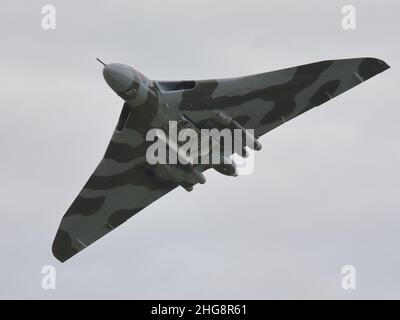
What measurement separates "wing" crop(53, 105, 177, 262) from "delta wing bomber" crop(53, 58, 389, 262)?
0.09m

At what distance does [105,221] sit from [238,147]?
34.1ft

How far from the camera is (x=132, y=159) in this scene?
56.7 m

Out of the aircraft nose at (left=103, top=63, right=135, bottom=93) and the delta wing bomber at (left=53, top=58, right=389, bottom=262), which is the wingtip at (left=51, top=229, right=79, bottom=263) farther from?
the aircraft nose at (left=103, top=63, right=135, bottom=93)

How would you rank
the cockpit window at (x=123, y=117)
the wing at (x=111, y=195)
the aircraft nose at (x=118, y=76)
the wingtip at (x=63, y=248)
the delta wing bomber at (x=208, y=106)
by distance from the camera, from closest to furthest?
the aircraft nose at (x=118, y=76)
the delta wing bomber at (x=208, y=106)
the cockpit window at (x=123, y=117)
the wing at (x=111, y=195)
the wingtip at (x=63, y=248)

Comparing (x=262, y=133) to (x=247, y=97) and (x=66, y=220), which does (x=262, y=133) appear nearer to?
(x=247, y=97)

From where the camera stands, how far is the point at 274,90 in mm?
54594

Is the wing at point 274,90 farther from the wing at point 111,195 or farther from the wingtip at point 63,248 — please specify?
the wingtip at point 63,248

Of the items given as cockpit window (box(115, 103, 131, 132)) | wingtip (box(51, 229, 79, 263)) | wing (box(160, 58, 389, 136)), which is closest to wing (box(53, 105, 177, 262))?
wingtip (box(51, 229, 79, 263))

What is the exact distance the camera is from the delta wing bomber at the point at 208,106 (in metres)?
52.6

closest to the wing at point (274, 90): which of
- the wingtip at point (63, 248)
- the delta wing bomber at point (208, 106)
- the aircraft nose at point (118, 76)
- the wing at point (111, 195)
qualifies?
the delta wing bomber at point (208, 106)

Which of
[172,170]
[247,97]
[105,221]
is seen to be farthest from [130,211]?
[247,97]

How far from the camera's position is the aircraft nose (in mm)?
50844

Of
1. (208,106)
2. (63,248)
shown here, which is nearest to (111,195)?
(63,248)

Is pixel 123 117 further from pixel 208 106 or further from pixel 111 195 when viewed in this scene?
pixel 111 195
